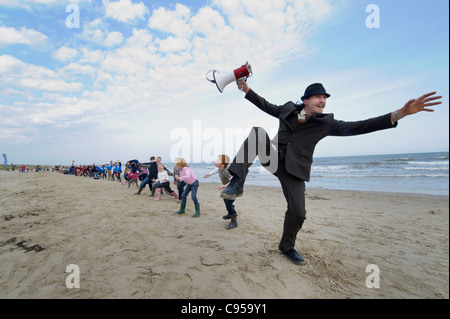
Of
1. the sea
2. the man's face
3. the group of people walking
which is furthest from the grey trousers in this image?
the sea

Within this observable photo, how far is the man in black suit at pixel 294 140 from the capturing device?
2.83 m

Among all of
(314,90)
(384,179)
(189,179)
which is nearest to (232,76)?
(314,90)

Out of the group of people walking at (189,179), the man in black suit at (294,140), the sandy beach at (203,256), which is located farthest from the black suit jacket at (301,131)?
the group of people walking at (189,179)

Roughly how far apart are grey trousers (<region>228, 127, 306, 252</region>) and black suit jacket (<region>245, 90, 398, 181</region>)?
16 cm

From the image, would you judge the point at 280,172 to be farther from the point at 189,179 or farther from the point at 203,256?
the point at 189,179

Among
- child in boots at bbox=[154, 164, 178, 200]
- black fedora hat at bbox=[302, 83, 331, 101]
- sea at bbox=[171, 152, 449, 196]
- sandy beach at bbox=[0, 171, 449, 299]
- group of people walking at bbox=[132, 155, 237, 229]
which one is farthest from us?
sea at bbox=[171, 152, 449, 196]

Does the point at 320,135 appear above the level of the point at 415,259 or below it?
above

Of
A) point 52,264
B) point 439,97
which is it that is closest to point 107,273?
point 52,264

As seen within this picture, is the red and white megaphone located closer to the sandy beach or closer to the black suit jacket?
the black suit jacket

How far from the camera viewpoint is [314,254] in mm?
3361

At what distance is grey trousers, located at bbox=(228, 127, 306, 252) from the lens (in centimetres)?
286

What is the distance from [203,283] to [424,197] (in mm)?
12069

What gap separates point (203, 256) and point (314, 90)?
9.59 feet
